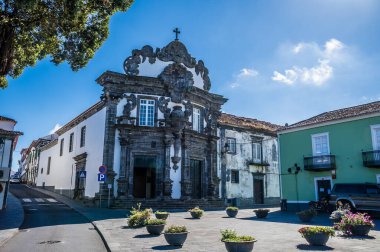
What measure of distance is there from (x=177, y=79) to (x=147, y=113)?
12.3 feet

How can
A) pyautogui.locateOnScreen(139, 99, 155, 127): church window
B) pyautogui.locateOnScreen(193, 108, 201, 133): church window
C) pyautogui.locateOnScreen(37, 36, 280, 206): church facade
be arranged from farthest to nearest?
pyautogui.locateOnScreen(193, 108, 201, 133): church window, pyautogui.locateOnScreen(139, 99, 155, 127): church window, pyautogui.locateOnScreen(37, 36, 280, 206): church facade

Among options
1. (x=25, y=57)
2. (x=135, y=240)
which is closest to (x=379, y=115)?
(x=135, y=240)

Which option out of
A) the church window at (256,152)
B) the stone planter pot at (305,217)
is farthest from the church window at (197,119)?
the stone planter pot at (305,217)

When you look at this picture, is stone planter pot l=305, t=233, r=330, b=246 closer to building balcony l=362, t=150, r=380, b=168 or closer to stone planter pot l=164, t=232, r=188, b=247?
stone planter pot l=164, t=232, r=188, b=247

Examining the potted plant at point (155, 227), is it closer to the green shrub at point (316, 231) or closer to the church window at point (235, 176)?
the green shrub at point (316, 231)

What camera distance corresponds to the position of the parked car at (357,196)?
16.8 meters

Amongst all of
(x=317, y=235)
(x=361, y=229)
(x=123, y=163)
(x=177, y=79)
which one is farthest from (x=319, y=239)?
(x=177, y=79)

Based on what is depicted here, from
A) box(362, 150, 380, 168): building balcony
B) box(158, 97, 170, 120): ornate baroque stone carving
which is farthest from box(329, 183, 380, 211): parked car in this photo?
box(158, 97, 170, 120): ornate baroque stone carving

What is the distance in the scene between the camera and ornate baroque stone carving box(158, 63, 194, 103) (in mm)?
25344

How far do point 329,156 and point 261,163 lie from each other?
11927mm

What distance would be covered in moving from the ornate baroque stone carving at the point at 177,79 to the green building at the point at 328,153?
8.13 meters

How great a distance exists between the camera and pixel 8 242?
10203 millimetres

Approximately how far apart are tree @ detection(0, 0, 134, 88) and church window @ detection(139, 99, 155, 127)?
42.7ft

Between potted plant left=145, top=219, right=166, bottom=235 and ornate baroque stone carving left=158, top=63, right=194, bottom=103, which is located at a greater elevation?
ornate baroque stone carving left=158, top=63, right=194, bottom=103
